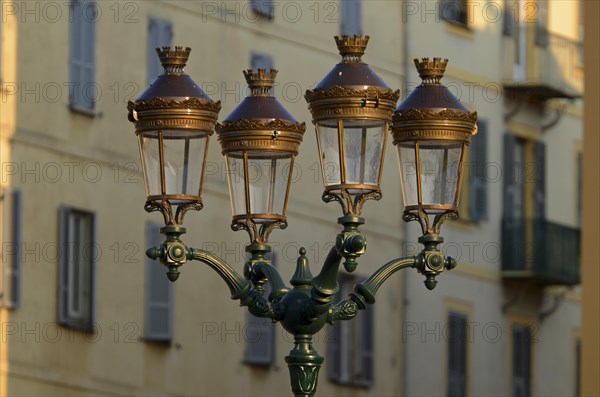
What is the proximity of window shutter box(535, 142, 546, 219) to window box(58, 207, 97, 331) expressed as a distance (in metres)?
11.8

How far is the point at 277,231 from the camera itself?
34656 millimetres

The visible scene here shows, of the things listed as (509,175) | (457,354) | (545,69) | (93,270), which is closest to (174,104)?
(93,270)

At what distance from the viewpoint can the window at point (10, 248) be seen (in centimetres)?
3025

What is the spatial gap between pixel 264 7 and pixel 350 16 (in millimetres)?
2507

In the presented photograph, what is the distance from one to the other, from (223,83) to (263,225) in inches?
711

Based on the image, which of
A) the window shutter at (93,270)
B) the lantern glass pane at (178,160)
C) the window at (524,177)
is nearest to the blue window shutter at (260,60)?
the window shutter at (93,270)

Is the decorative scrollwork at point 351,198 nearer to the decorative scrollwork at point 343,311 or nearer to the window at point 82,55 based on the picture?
the decorative scrollwork at point 343,311

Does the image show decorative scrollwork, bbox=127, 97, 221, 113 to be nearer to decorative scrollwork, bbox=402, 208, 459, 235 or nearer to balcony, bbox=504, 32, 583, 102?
decorative scrollwork, bbox=402, 208, 459, 235

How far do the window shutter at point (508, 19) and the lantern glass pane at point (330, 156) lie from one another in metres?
26.3

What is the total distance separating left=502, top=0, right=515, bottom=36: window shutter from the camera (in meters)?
41.3

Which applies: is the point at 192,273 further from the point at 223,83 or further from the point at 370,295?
the point at 370,295

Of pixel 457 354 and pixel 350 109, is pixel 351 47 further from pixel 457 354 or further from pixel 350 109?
pixel 457 354

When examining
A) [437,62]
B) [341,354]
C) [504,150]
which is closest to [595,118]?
[437,62]

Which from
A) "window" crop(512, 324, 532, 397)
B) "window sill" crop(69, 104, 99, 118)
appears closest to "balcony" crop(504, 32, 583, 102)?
"window" crop(512, 324, 532, 397)
